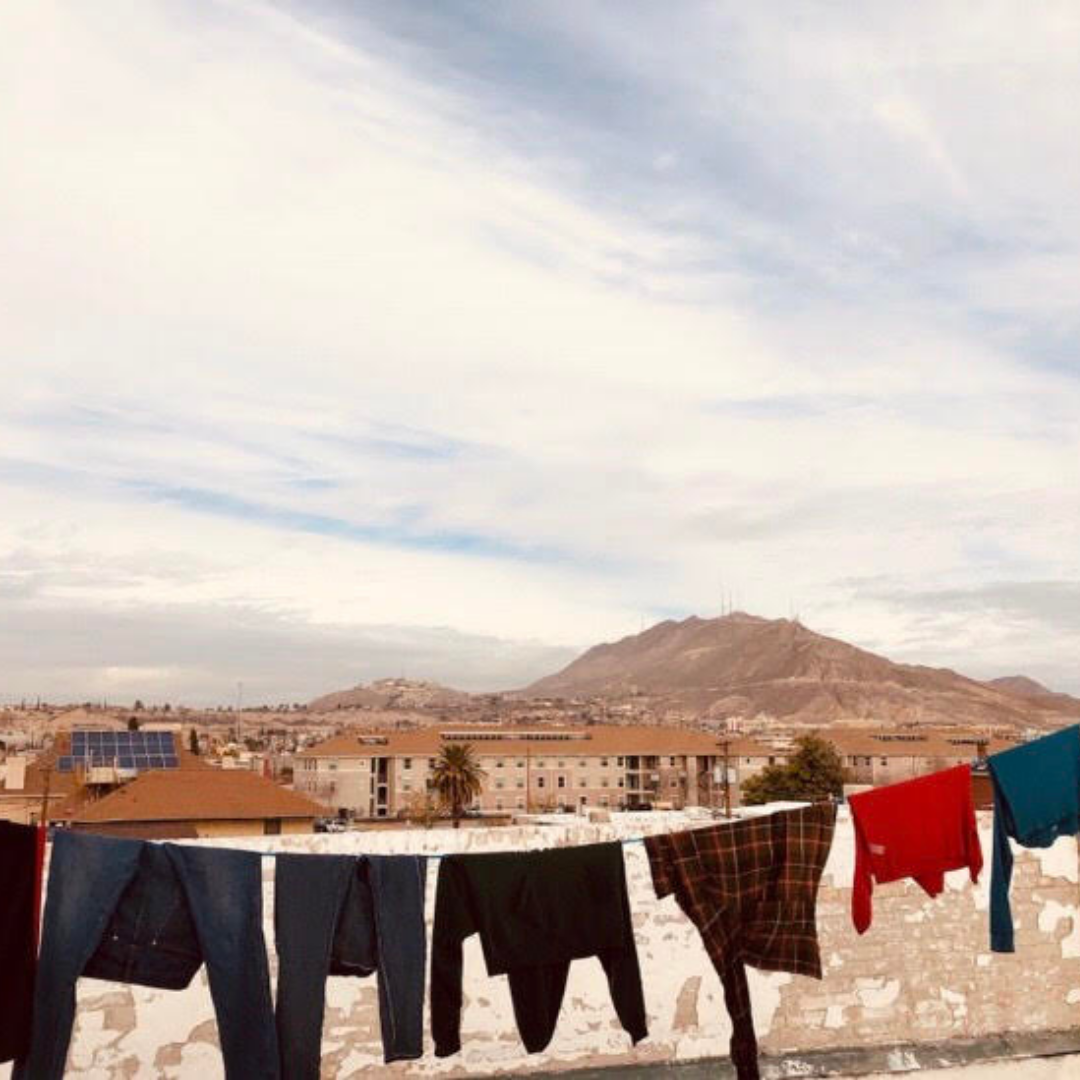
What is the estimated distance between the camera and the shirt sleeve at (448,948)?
28.1ft

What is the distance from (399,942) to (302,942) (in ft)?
2.43

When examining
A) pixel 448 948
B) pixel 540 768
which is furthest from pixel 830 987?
pixel 540 768

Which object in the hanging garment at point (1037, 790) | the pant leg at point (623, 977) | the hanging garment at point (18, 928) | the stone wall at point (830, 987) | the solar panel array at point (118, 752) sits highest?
the solar panel array at point (118, 752)

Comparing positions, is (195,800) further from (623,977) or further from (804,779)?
(804,779)

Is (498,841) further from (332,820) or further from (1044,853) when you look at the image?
(332,820)

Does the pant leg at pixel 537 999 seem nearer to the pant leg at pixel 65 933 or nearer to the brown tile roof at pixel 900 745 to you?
the pant leg at pixel 65 933

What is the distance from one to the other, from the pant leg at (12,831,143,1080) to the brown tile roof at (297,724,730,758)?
88.6m

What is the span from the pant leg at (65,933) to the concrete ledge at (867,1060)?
19.5 feet

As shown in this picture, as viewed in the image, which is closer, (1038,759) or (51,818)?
(1038,759)

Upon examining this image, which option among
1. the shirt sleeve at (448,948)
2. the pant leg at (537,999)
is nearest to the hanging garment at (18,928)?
the shirt sleeve at (448,948)

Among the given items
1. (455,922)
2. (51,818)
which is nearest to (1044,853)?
(455,922)

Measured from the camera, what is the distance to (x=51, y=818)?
47500mm

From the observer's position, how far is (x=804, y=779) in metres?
72.8

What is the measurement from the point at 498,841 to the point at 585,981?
220 centimetres
